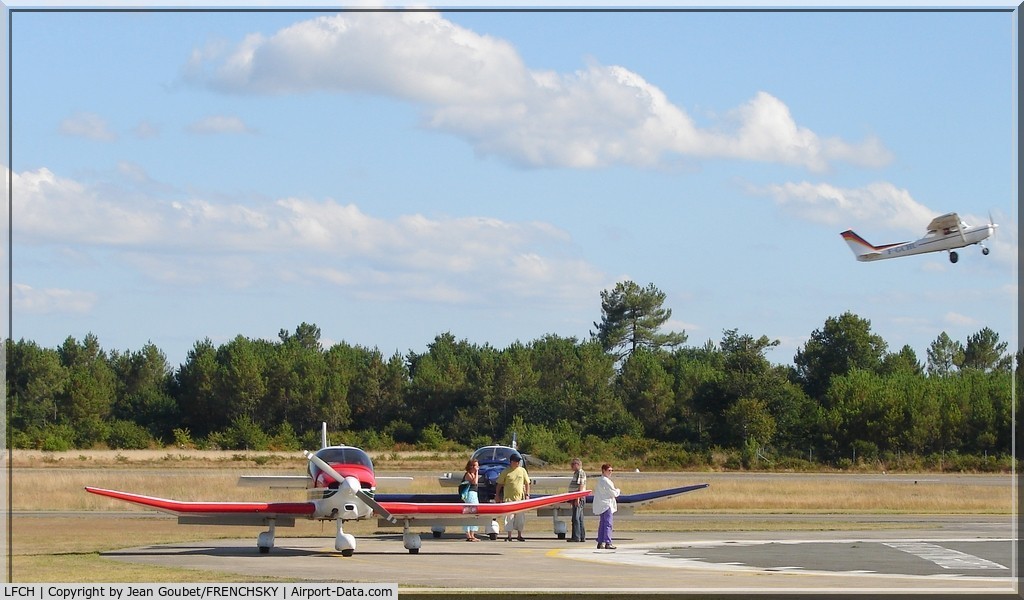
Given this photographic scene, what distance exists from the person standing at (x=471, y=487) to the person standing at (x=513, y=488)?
1.61ft

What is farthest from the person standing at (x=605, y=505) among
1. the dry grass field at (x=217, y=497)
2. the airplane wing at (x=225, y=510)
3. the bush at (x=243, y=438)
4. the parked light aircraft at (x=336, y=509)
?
the bush at (x=243, y=438)

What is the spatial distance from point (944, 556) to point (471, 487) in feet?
30.1

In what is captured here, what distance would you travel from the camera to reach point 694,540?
23781 millimetres

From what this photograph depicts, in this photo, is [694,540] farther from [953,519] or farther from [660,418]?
[660,418]

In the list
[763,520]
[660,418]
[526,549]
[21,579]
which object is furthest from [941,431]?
[21,579]

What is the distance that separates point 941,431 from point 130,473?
43235 mm

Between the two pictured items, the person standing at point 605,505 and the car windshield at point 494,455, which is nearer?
the person standing at point 605,505

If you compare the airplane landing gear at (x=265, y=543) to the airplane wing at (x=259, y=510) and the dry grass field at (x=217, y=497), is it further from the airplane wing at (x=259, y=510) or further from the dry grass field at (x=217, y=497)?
the dry grass field at (x=217, y=497)

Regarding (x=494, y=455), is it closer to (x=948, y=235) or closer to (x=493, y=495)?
(x=493, y=495)

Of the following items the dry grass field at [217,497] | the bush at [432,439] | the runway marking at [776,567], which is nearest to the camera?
the runway marking at [776,567]

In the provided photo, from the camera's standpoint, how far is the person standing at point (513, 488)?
22.9 m
